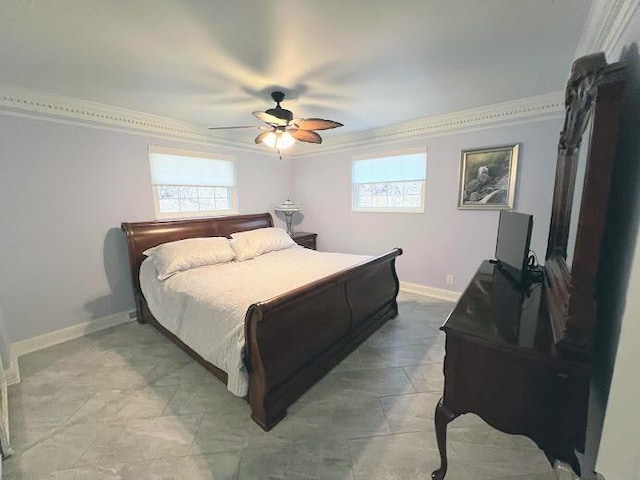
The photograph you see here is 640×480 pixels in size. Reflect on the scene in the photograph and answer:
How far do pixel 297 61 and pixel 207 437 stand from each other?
2546 millimetres

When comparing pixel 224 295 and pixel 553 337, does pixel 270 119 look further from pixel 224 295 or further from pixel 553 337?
pixel 553 337

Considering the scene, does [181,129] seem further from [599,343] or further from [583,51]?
[599,343]

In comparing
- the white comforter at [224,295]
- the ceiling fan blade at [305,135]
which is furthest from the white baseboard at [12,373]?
the ceiling fan blade at [305,135]

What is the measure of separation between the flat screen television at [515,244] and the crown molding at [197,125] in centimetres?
152

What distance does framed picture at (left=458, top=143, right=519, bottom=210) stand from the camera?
303cm

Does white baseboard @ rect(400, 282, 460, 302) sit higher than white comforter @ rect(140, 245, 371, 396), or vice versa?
white comforter @ rect(140, 245, 371, 396)

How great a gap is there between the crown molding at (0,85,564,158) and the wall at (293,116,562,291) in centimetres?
11

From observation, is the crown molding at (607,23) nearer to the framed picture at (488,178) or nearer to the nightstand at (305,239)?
the framed picture at (488,178)

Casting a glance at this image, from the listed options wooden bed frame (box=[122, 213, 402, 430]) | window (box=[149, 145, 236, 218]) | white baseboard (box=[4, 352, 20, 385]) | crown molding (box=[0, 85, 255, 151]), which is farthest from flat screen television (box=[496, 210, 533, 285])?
white baseboard (box=[4, 352, 20, 385])

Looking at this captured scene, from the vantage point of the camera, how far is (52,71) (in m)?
2.07

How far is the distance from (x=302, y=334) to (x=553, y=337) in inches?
53.4

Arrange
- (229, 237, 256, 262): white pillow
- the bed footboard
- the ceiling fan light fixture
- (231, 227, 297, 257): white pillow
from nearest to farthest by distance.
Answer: the bed footboard
the ceiling fan light fixture
(229, 237, 256, 262): white pillow
(231, 227, 297, 257): white pillow

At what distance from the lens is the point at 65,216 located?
2.69 metres

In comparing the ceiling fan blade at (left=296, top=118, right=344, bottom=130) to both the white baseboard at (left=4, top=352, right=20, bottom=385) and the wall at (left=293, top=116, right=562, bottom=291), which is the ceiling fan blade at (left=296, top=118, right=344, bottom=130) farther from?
the white baseboard at (left=4, top=352, right=20, bottom=385)
